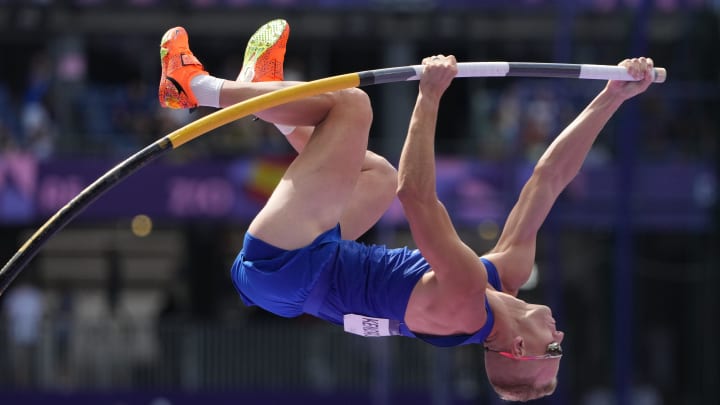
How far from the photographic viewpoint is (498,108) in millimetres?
17828

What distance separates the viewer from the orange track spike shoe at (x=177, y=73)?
652 cm

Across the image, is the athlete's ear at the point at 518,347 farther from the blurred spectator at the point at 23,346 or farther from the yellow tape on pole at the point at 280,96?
the blurred spectator at the point at 23,346

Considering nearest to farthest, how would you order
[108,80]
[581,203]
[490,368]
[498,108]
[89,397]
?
[490,368] → [581,203] → [89,397] → [498,108] → [108,80]

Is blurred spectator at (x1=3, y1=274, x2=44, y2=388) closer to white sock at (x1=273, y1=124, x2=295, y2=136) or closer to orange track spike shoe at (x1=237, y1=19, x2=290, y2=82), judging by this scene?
white sock at (x1=273, y1=124, x2=295, y2=136)

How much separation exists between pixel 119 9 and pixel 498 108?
5.66 metres

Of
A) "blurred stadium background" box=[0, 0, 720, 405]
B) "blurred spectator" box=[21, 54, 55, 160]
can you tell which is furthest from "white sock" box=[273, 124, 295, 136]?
"blurred spectator" box=[21, 54, 55, 160]

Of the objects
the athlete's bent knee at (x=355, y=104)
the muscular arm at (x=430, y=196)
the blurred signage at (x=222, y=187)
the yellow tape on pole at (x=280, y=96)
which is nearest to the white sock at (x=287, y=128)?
the athlete's bent knee at (x=355, y=104)

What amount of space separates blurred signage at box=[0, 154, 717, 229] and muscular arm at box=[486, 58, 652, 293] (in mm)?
9441

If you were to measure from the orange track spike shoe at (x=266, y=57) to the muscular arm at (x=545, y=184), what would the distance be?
143 cm

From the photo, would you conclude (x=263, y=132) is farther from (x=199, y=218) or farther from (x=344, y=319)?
(x=344, y=319)

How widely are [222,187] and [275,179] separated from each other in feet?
2.54

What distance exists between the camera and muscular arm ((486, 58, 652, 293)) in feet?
22.0

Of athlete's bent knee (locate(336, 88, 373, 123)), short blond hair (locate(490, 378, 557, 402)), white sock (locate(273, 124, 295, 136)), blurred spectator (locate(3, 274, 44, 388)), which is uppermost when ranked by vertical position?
athlete's bent knee (locate(336, 88, 373, 123))

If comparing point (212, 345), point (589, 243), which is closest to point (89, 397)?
point (212, 345)
